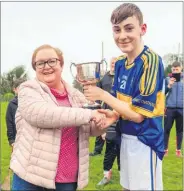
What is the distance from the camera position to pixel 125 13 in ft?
7.43

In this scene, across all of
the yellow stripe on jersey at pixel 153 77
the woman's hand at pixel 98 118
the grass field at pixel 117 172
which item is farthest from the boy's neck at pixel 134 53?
the grass field at pixel 117 172

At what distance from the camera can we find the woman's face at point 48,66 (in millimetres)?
2439

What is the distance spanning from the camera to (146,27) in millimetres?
2387

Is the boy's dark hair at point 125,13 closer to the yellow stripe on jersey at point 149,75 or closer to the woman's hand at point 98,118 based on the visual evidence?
the yellow stripe on jersey at point 149,75

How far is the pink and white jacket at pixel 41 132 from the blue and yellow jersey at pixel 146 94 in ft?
0.96

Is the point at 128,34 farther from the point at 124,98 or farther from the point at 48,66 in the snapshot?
the point at 48,66

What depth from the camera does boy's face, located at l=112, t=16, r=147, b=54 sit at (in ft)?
7.45

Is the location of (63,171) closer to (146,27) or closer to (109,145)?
(146,27)

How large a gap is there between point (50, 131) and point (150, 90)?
732mm

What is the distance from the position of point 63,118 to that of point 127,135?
1.52 feet

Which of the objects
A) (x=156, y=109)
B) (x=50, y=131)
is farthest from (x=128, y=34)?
(x=50, y=131)

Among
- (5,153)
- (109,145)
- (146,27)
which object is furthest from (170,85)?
(146,27)

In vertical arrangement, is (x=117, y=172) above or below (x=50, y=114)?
below

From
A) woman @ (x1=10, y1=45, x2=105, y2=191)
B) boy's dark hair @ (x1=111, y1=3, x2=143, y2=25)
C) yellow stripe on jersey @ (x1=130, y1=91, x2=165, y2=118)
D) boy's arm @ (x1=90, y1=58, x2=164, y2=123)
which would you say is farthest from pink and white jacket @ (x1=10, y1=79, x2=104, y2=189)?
boy's dark hair @ (x1=111, y1=3, x2=143, y2=25)
